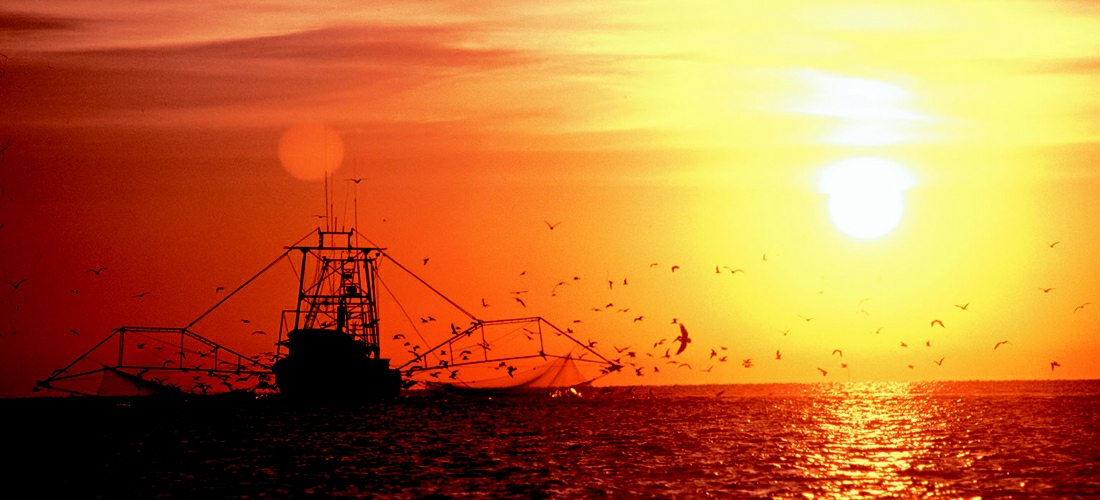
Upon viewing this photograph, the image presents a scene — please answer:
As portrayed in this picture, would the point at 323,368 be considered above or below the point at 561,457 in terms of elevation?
above

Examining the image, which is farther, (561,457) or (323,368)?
(323,368)

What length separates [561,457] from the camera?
205 ft

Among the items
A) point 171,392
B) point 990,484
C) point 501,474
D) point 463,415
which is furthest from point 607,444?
point 171,392

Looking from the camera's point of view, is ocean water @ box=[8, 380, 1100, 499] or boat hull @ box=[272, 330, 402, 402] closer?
ocean water @ box=[8, 380, 1100, 499]

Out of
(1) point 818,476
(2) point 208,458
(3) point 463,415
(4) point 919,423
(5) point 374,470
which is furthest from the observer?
(3) point 463,415

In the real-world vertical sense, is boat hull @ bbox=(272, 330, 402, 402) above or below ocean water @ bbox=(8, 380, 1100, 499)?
above

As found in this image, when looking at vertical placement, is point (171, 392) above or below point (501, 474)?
above

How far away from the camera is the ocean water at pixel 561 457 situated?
47969 millimetres

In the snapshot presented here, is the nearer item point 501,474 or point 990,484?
point 990,484

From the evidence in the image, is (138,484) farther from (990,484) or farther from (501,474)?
(990,484)

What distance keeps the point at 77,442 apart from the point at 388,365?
52.0m

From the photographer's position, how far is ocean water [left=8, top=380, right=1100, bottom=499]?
4797 cm

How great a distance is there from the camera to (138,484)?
5088 cm

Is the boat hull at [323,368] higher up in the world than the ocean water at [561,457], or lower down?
higher up
